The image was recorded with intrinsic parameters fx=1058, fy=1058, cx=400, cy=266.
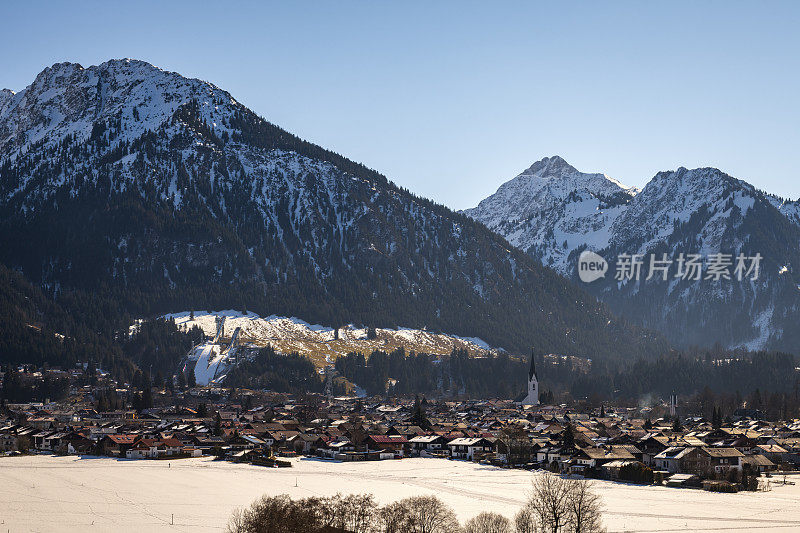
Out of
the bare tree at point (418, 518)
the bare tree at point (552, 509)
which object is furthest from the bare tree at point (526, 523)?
the bare tree at point (418, 518)

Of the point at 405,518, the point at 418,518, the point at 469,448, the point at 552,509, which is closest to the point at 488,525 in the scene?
the point at 418,518

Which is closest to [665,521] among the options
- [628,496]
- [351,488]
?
[628,496]

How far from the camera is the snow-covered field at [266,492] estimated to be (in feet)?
320

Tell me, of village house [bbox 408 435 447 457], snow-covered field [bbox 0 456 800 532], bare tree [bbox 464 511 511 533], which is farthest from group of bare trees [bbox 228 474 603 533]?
village house [bbox 408 435 447 457]

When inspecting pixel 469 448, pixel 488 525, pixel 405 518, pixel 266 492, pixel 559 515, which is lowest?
pixel 266 492

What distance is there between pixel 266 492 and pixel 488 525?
38989 millimetres

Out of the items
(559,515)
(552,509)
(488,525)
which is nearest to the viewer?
(488,525)

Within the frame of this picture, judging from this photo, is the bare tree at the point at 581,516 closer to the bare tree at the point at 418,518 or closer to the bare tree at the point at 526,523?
the bare tree at the point at 526,523

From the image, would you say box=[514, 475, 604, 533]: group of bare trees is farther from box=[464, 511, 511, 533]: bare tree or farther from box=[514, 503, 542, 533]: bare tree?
box=[464, 511, 511, 533]: bare tree

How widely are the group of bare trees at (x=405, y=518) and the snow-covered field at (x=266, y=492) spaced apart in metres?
6.78

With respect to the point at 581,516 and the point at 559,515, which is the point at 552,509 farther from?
the point at 581,516

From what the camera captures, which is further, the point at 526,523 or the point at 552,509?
the point at 552,509

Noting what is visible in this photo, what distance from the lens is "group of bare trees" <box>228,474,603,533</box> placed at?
7981 centimetres

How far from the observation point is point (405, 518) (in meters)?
84.1
